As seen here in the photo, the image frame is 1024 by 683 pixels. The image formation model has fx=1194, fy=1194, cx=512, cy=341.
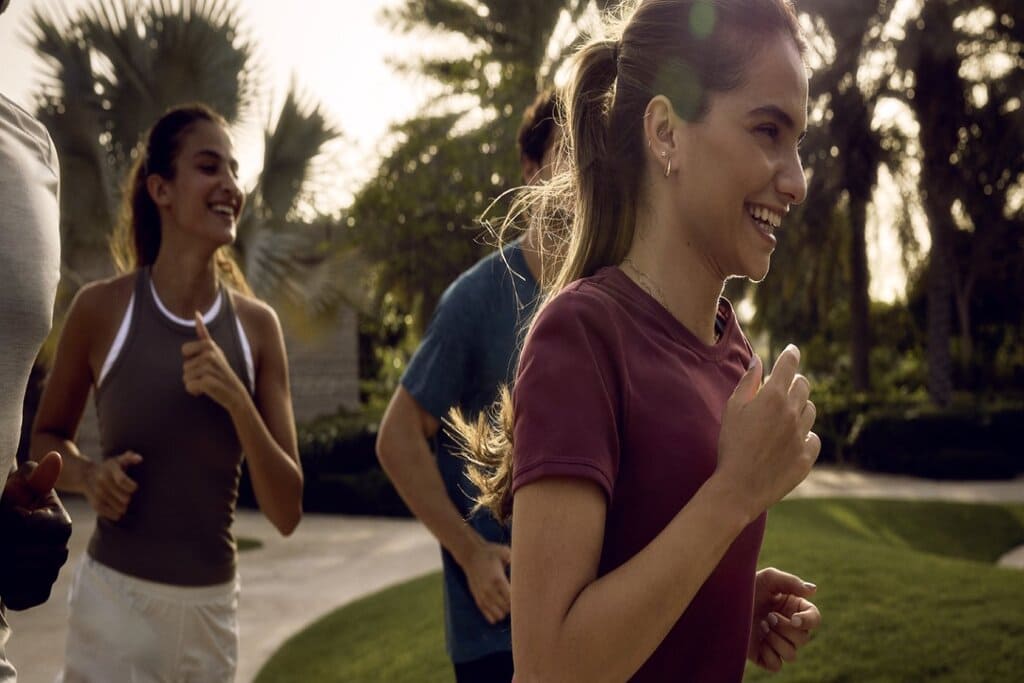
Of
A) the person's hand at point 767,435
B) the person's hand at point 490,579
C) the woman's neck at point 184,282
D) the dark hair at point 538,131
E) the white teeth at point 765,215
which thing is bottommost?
the person's hand at point 490,579

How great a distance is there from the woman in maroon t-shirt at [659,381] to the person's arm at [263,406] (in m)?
1.36

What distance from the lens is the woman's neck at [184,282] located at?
321 centimetres

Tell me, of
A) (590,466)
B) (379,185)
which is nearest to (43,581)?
(590,466)

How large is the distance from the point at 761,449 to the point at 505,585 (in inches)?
57.4

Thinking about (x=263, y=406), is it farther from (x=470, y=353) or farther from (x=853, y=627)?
(x=853, y=627)

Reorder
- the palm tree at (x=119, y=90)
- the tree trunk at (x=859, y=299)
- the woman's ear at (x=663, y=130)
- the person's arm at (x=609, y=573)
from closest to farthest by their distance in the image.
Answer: the person's arm at (x=609, y=573) < the woman's ear at (x=663, y=130) < the palm tree at (x=119, y=90) < the tree trunk at (x=859, y=299)

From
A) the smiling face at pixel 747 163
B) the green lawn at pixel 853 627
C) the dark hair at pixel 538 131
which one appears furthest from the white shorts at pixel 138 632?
the green lawn at pixel 853 627

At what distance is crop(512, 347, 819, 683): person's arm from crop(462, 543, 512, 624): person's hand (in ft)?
4.56

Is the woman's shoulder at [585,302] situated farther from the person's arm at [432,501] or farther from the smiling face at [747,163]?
the person's arm at [432,501]

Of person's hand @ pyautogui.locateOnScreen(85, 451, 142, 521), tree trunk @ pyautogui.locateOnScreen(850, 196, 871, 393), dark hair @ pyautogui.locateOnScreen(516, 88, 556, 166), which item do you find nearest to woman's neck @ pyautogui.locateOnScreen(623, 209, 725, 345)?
dark hair @ pyautogui.locateOnScreen(516, 88, 556, 166)

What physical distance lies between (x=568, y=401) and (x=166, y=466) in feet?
6.14

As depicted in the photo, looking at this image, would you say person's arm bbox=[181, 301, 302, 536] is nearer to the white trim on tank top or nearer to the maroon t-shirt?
the white trim on tank top

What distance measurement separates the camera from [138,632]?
2.87m

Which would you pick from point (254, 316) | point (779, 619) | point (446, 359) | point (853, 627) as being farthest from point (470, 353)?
point (853, 627)
